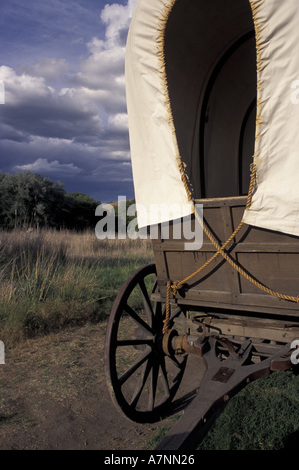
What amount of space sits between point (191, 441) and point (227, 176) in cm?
271

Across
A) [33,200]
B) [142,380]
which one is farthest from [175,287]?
[33,200]

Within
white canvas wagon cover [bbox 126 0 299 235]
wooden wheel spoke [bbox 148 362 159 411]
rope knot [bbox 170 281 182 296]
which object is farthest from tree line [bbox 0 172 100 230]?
rope knot [bbox 170 281 182 296]

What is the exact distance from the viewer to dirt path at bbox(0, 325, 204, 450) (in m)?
3.01

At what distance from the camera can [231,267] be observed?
285 cm

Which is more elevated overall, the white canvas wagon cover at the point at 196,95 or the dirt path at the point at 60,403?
the white canvas wagon cover at the point at 196,95

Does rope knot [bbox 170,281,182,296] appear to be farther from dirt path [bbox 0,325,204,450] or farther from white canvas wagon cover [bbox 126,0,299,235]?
dirt path [bbox 0,325,204,450]

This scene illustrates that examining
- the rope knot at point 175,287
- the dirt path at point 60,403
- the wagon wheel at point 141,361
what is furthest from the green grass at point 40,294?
the rope knot at point 175,287

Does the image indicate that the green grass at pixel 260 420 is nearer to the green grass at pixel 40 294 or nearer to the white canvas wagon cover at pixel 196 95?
the white canvas wagon cover at pixel 196 95

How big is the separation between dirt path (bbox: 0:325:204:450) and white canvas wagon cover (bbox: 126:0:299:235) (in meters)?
1.63

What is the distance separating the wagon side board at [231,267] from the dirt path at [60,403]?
114cm

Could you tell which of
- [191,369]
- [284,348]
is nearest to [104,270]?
[191,369]

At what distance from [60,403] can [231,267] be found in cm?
200

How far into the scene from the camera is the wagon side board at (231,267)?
262 centimetres
